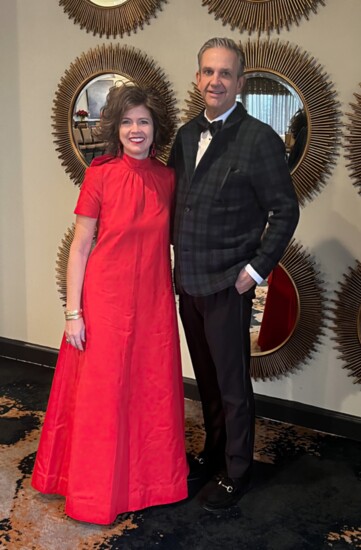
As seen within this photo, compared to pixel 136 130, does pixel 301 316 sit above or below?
below

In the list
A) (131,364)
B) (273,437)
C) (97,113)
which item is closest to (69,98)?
(97,113)

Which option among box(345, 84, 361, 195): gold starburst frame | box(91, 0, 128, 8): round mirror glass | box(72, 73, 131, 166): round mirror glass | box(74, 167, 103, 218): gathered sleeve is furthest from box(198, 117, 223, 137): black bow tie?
box(91, 0, 128, 8): round mirror glass

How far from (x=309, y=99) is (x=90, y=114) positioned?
987mm

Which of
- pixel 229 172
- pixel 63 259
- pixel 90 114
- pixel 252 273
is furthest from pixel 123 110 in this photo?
pixel 63 259

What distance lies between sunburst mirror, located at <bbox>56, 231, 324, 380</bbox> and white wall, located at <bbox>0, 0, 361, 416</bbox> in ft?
0.16

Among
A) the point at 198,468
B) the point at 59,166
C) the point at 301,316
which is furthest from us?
the point at 59,166

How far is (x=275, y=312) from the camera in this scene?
96.8 inches

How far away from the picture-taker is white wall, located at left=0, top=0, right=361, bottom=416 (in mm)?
2195

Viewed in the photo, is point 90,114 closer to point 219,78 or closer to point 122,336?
point 219,78

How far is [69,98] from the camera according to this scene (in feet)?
8.94

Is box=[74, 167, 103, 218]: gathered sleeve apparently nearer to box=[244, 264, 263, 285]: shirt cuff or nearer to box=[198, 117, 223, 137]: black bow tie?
box=[198, 117, 223, 137]: black bow tie

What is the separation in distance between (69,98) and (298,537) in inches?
78.5

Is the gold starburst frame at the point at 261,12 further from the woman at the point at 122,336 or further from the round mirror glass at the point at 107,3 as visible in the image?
the woman at the point at 122,336

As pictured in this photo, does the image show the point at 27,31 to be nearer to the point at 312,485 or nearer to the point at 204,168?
the point at 204,168
